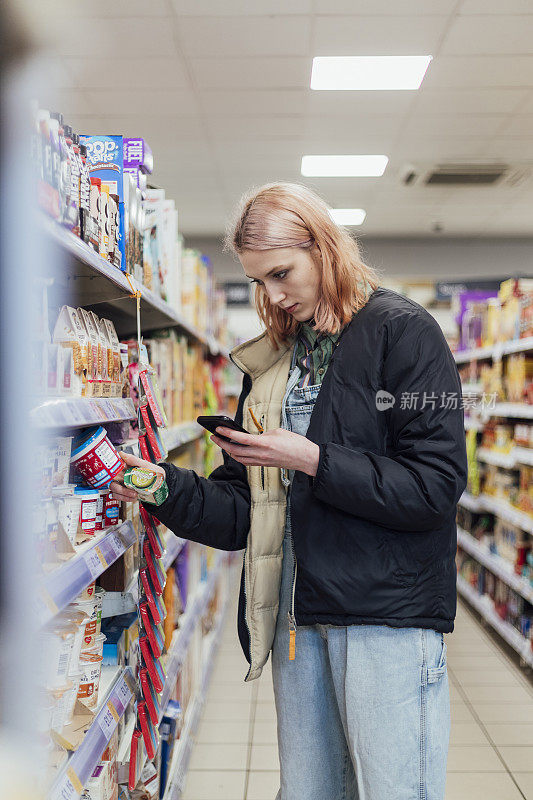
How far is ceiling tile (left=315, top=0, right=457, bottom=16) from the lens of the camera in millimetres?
3857

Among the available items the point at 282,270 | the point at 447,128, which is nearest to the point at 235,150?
the point at 447,128

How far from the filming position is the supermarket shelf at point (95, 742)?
1144mm

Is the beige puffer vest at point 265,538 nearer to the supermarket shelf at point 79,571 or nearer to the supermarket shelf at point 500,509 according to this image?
the supermarket shelf at point 79,571

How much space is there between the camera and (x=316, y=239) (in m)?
1.49

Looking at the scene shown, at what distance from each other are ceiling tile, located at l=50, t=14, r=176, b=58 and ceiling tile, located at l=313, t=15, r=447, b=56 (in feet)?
2.97

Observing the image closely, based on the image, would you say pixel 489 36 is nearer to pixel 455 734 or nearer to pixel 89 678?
pixel 455 734

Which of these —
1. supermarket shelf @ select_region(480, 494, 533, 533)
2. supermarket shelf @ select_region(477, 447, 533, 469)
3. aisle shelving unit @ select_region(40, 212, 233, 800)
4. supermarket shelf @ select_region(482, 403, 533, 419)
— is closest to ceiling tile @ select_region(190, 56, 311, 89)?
supermarket shelf @ select_region(482, 403, 533, 419)

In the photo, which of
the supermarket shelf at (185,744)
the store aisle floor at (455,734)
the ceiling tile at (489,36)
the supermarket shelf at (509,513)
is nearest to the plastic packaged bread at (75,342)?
the supermarket shelf at (185,744)

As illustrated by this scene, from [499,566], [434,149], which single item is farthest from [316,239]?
[434,149]

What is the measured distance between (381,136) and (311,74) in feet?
4.12

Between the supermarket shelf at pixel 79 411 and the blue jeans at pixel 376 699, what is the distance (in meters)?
0.37

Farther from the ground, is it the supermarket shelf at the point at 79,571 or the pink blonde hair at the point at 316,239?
the pink blonde hair at the point at 316,239

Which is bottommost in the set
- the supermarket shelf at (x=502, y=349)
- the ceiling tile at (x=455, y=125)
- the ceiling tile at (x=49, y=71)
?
the supermarket shelf at (x=502, y=349)

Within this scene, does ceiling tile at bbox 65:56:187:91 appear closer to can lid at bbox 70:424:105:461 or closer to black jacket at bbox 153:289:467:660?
can lid at bbox 70:424:105:461
